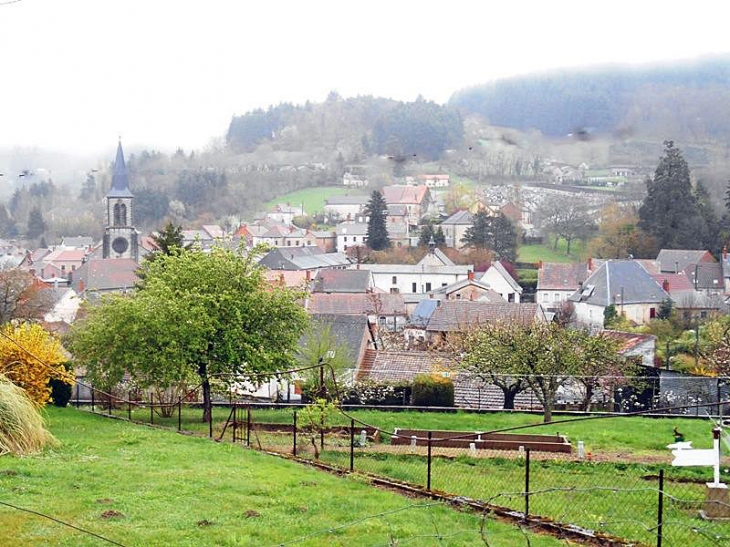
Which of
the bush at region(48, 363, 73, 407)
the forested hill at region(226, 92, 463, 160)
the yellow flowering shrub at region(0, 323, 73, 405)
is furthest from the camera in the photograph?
the forested hill at region(226, 92, 463, 160)

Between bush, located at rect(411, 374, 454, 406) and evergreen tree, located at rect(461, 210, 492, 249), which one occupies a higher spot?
evergreen tree, located at rect(461, 210, 492, 249)

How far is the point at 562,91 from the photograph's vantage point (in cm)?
7738

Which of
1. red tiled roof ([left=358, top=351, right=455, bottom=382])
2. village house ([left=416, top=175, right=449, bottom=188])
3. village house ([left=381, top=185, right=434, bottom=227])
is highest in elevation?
village house ([left=416, top=175, right=449, bottom=188])

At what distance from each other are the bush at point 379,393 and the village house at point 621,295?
75.6 ft

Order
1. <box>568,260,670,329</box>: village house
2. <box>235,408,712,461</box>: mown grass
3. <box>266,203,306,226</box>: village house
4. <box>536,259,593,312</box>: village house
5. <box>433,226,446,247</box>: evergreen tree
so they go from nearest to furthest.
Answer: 1. <box>235,408,712,461</box>: mown grass
2. <box>568,260,670,329</box>: village house
3. <box>536,259,593,312</box>: village house
4. <box>433,226,446,247</box>: evergreen tree
5. <box>266,203,306,226</box>: village house

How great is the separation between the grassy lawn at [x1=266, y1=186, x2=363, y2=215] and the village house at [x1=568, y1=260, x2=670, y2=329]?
67933 millimetres

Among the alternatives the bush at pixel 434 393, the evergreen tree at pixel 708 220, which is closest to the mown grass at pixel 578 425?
the bush at pixel 434 393

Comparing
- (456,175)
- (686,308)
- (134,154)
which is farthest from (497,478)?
(134,154)

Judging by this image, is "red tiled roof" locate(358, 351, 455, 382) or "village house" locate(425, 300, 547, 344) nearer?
"red tiled roof" locate(358, 351, 455, 382)

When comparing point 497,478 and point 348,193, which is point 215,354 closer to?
point 497,478

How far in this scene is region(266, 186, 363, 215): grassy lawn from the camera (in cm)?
11344

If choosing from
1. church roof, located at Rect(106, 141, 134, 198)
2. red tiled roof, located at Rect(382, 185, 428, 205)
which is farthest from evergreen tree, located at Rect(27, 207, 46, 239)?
red tiled roof, located at Rect(382, 185, 428, 205)

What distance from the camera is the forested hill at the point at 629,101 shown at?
57375 mm

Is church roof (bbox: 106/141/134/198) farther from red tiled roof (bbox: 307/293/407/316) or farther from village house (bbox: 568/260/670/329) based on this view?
village house (bbox: 568/260/670/329)
